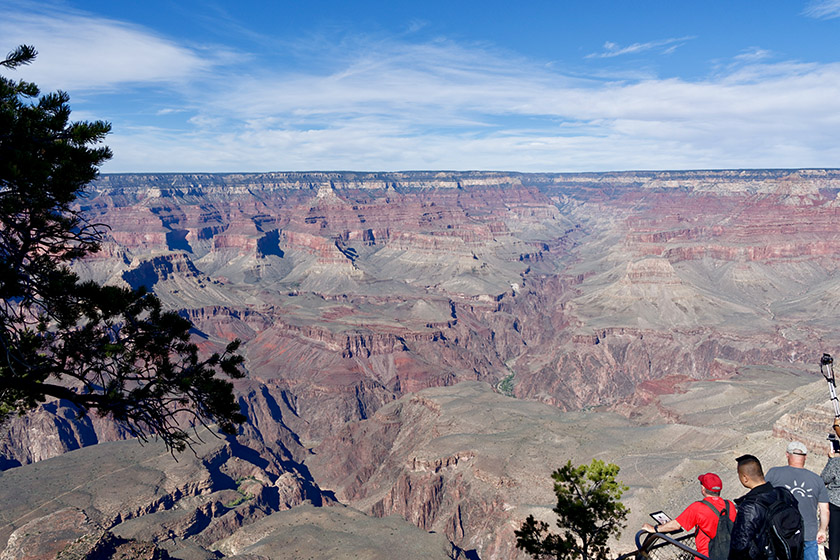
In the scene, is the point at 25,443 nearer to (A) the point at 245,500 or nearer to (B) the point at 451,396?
(A) the point at 245,500

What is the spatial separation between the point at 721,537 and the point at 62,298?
18.7m

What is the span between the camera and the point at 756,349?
152 meters

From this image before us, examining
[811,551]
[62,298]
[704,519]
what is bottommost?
[811,551]

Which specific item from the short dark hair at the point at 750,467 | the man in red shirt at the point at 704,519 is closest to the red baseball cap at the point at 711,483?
the man in red shirt at the point at 704,519

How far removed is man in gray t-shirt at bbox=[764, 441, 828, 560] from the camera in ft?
40.7

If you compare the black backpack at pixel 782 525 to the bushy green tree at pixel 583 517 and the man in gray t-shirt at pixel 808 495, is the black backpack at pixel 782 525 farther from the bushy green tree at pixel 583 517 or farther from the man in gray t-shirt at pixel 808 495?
the bushy green tree at pixel 583 517

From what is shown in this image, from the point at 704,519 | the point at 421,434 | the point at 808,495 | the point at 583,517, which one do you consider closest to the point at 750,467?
the point at 704,519

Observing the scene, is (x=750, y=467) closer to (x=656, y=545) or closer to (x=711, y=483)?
(x=711, y=483)

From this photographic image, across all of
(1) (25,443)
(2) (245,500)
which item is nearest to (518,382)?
(2) (245,500)

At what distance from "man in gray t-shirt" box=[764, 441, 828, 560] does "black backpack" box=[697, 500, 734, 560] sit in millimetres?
2005

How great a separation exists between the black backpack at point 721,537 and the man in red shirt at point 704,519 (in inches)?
1.8

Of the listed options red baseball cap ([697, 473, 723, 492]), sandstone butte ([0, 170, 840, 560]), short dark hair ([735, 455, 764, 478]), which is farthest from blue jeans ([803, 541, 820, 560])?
sandstone butte ([0, 170, 840, 560])

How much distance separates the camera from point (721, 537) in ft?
38.7

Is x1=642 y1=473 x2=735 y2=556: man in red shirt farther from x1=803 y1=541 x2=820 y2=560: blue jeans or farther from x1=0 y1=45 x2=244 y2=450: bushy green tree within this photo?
x1=0 y1=45 x2=244 y2=450: bushy green tree
